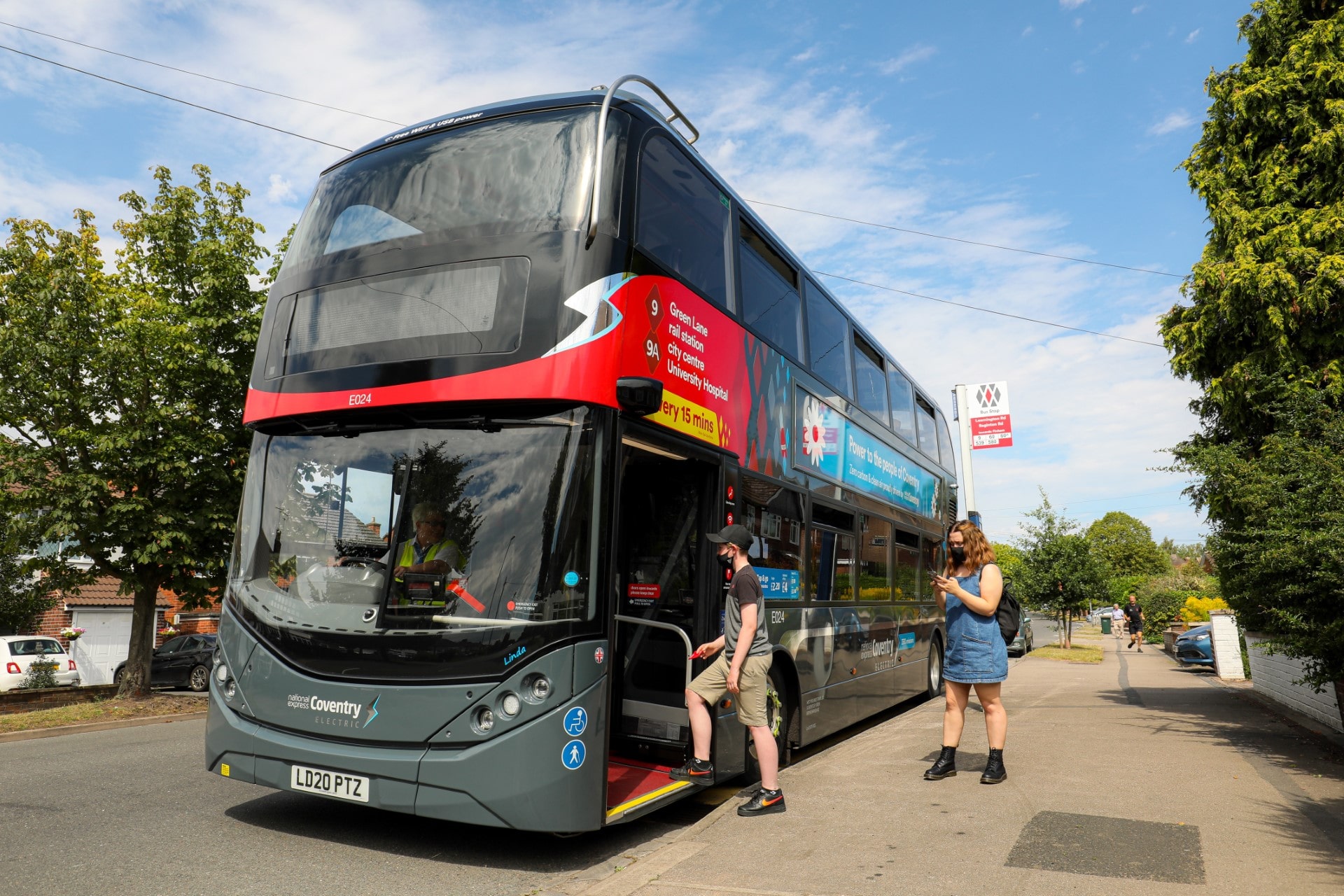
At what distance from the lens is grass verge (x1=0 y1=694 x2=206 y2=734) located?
450 inches

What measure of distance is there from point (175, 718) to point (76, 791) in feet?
21.8

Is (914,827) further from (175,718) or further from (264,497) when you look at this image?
(175,718)

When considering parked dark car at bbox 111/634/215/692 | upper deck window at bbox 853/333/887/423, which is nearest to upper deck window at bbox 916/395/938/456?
upper deck window at bbox 853/333/887/423

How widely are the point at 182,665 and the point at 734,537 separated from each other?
2230cm

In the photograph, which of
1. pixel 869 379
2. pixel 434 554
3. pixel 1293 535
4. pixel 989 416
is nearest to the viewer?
pixel 434 554

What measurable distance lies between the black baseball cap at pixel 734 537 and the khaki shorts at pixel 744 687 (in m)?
0.77

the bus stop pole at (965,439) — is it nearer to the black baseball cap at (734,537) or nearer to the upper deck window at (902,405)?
the upper deck window at (902,405)

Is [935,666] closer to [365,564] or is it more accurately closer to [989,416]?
[365,564]

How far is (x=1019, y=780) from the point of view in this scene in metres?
7.18

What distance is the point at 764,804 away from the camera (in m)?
6.15

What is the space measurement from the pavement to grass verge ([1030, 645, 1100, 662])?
1584 centimetres

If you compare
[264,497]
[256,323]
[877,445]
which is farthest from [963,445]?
[264,497]

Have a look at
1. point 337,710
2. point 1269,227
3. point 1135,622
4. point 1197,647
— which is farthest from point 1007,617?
point 1135,622

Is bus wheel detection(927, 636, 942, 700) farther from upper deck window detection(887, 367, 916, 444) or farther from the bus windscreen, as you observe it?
the bus windscreen
